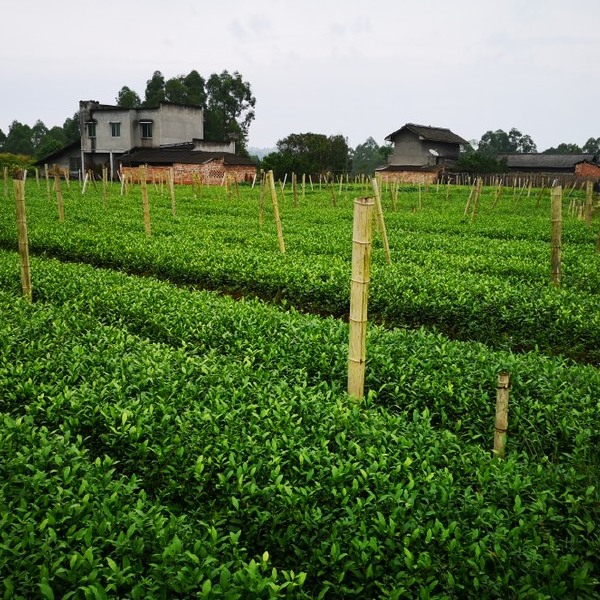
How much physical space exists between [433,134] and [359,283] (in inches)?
2066

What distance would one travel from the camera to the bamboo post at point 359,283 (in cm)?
528

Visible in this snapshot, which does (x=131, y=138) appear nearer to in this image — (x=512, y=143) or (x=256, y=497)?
(x=256, y=497)

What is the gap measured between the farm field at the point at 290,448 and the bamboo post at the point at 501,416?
0.16 metres

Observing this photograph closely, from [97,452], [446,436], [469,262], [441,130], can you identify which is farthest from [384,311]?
[441,130]

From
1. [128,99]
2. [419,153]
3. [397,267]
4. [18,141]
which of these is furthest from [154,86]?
[397,267]

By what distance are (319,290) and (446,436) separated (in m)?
5.69

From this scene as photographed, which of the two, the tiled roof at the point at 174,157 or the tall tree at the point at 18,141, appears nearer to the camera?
the tiled roof at the point at 174,157

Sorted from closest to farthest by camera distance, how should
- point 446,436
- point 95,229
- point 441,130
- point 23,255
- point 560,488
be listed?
1. point 560,488
2. point 446,436
3. point 23,255
4. point 95,229
5. point 441,130

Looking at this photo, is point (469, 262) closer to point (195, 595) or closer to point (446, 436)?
point (446, 436)

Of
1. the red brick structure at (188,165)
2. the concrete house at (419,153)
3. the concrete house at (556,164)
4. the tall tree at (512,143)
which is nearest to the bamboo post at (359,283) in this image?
the red brick structure at (188,165)

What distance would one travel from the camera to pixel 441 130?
2261 inches

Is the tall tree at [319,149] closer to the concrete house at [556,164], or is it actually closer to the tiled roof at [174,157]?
the tiled roof at [174,157]

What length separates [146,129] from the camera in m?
53.2

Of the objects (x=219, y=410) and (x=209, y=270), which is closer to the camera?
(x=219, y=410)
